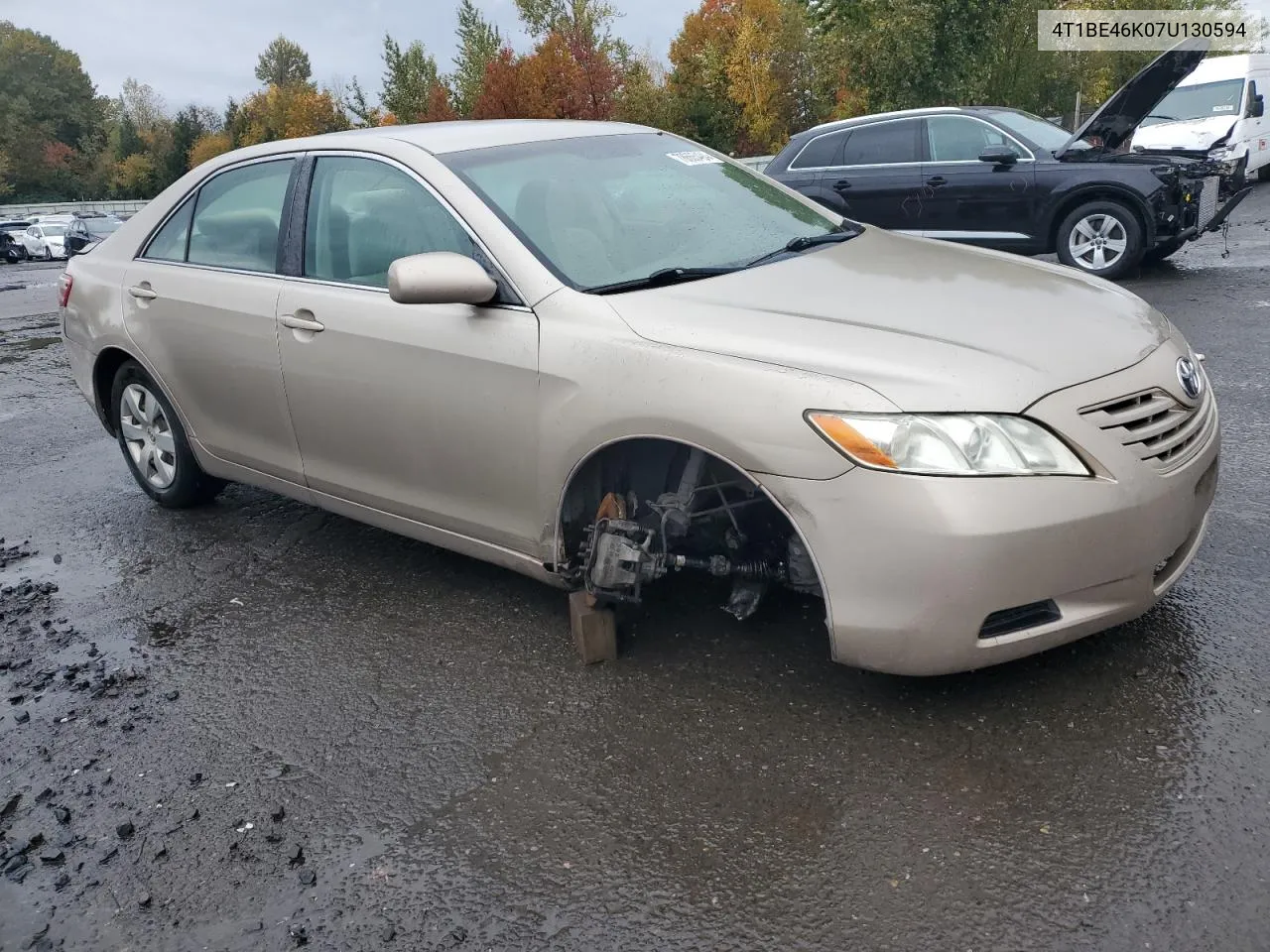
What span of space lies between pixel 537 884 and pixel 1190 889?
4.63 feet

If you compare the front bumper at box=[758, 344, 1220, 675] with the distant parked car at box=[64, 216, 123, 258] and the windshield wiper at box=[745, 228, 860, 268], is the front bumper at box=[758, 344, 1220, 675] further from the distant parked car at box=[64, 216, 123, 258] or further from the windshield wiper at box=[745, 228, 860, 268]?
the distant parked car at box=[64, 216, 123, 258]

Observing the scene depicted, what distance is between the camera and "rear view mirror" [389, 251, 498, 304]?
11.3 feet

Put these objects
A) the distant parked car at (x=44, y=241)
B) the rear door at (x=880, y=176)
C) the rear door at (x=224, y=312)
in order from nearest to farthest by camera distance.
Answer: the rear door at (x=224, y=312)
the rear door at (x=880, y=176)
the distant parked car at (x=44, y=241)

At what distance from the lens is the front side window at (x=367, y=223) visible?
3.85 meters

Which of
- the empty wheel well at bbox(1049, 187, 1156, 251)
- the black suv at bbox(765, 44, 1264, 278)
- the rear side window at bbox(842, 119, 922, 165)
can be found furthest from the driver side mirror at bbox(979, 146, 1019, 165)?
the rear side window at bbox(842, 119, 922, 165)

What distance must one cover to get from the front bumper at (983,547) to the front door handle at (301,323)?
1.93m

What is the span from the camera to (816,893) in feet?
8.22

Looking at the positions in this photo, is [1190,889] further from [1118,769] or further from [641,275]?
[641,275]

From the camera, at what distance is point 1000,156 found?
34.0 feet

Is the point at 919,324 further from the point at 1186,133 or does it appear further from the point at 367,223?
the point at 1186,133

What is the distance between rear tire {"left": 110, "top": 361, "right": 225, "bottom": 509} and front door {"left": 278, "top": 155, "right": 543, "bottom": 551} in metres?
1.15

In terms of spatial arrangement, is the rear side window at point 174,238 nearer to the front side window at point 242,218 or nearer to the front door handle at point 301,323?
the front side window at point 242,218

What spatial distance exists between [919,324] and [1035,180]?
8045 millimetres

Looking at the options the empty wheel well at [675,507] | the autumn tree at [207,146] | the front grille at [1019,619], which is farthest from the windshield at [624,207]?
the autumn tree at [207,146]
